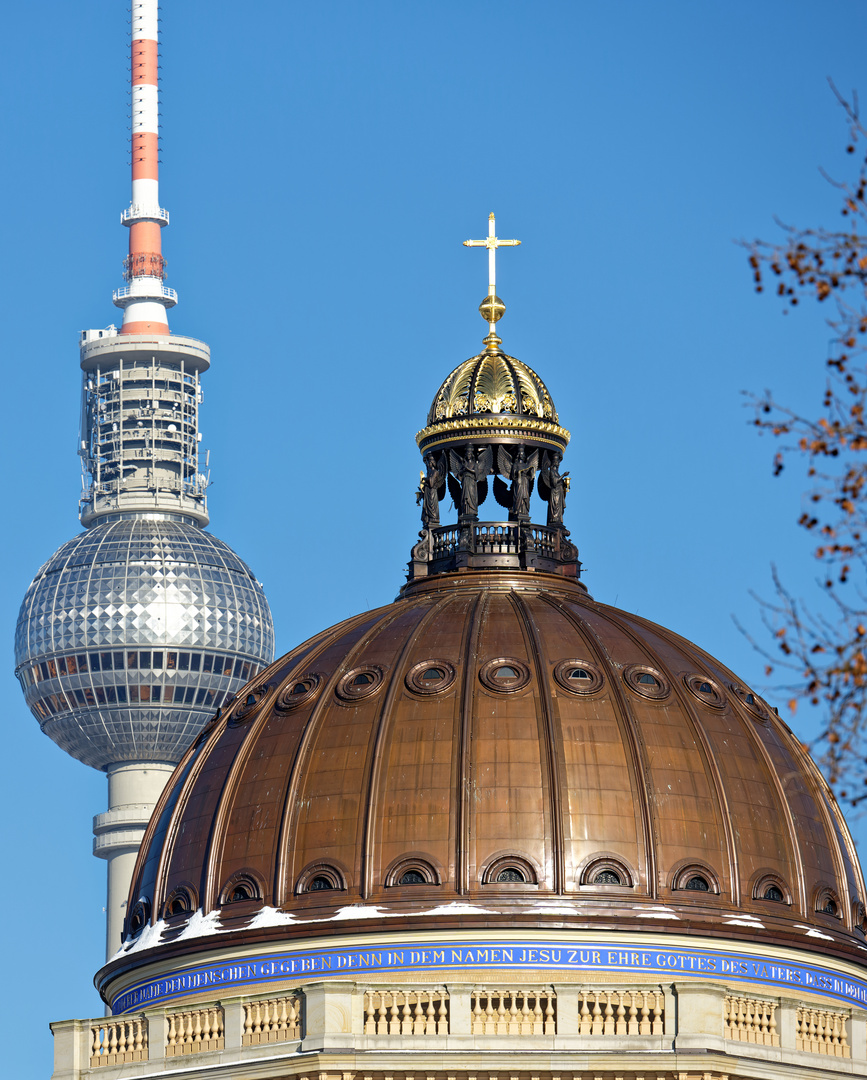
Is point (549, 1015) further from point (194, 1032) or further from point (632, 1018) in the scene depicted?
point (194, 1032)

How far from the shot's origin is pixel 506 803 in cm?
7375

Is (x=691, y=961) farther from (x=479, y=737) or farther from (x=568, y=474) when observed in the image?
(x=568, y=474)

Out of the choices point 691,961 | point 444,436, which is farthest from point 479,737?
point 444,436

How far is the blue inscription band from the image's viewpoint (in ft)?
234

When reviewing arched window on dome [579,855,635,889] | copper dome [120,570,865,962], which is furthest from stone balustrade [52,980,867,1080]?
arched window on dome [579,855,635,889]

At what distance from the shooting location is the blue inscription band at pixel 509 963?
71.3m

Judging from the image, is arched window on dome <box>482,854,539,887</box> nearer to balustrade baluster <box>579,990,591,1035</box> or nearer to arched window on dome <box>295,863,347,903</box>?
arched window on dome <box>295,863,347,903</box>

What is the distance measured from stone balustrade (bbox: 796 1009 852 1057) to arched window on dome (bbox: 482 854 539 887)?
754 cm

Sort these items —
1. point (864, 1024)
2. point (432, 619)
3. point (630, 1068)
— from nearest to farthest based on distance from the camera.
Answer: point (630, 1068), point (864, 1024), point (432, 619)

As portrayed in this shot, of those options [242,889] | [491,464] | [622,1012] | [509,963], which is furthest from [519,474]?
[622,1012]

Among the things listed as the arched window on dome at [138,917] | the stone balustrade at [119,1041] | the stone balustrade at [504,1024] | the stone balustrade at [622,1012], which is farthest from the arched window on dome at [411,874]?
the arched window on dome at [138,917]

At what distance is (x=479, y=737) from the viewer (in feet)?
245

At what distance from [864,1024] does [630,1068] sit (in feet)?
27.7

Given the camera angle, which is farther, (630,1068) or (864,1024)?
(864,1024)
